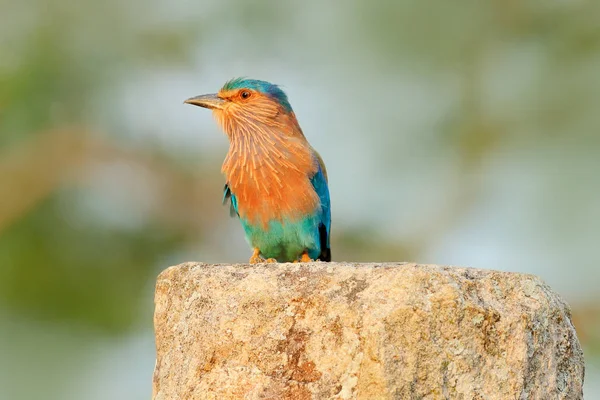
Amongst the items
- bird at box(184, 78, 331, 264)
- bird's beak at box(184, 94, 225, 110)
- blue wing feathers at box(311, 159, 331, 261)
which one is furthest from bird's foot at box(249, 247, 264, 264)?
bird's beak at box(184, 94, 225, 110)

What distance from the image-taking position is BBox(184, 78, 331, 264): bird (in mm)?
4082

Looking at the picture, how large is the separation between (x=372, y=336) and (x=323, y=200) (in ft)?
6.94

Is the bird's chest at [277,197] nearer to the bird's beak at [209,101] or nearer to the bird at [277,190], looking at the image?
the bird at [277,190]

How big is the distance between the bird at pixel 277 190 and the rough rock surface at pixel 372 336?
1.59 meters

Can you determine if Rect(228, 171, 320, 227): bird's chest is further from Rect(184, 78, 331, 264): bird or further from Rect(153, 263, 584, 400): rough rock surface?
Rect(153, 263, 584, 400): rough rock surface

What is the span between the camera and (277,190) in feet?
13.4

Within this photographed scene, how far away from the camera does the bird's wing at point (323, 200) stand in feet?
13.9

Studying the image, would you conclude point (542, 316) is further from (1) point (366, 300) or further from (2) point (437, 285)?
(1) point (366, 300)

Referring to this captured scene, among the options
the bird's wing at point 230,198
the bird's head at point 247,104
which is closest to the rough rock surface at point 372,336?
the bird's wing at point 230,198

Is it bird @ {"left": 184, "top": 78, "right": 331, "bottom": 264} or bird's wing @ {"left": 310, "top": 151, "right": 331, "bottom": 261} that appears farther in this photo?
bird's wing @ {"left": 310, "top": 151, "right": 331, "bottom": 261}

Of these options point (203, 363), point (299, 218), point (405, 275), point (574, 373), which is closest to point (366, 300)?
point (405, 275)

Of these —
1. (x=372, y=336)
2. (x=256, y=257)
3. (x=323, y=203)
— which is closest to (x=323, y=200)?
(x=323, y=203)

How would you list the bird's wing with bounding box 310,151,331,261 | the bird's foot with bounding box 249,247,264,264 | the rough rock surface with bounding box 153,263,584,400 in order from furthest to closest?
the bird's wing with bounding box 310,151,331,261 → the bird's foot with bounding box 249,247,264,264 → the rough rock surface with bounding box 153,263,584,400

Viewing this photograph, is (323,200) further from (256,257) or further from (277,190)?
(256,257)
